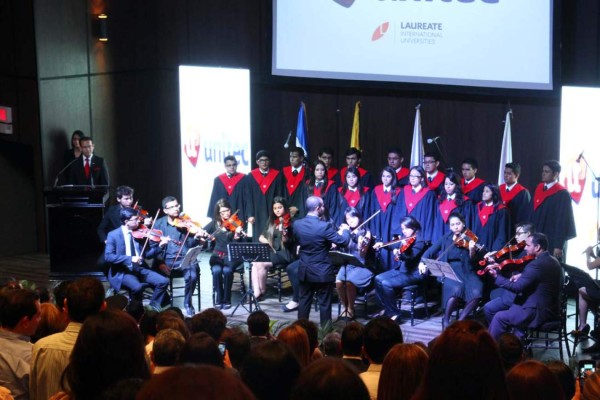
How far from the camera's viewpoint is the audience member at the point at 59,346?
304 centimetres

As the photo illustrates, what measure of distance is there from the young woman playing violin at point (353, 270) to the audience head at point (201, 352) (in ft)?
15.9

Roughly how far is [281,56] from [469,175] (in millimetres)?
3302

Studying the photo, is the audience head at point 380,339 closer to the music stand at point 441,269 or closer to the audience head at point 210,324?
the audience head at point 210,324

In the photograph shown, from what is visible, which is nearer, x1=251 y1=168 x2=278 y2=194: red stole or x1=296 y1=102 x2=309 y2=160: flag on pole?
x1=251 y1=168 x2=278 y2=194: red stole

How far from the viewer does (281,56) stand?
426 inches

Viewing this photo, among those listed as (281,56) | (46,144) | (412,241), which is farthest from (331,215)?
(46,144)

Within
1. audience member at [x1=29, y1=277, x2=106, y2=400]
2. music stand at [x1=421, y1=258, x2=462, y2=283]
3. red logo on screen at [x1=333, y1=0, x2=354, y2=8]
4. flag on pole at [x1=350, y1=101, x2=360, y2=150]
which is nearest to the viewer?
audience member at [x1=29, y1=277, x2=106, y2=400]

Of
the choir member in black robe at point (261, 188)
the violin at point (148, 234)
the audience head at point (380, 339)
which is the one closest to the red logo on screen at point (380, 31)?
the choir member in black robe at point (261, 188)

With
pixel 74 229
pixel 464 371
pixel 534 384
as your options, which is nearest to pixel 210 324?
pixel 534 384

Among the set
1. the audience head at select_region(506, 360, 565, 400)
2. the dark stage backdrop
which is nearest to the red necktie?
the dark stage backdrop

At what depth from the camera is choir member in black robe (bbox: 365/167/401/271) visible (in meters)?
8.99

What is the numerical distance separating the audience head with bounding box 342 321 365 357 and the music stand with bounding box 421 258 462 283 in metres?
3.29

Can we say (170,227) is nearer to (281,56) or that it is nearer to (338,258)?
(338,258)

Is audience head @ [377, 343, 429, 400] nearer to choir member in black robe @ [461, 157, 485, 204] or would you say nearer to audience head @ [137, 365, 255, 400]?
audience head @ [137, 365, 255, 400]
